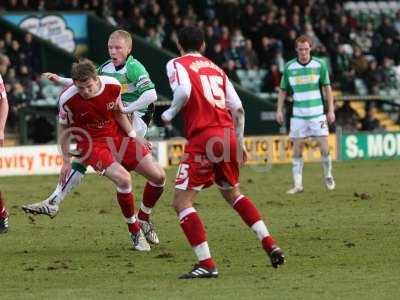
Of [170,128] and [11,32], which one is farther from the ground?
[11,32]

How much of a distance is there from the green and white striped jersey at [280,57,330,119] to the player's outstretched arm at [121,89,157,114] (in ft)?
20.1

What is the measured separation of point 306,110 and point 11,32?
11.3m

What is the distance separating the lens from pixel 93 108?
11.3 metres

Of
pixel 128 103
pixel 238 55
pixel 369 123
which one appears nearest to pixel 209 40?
pixel 238 55

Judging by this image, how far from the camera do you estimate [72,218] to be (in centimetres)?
1497

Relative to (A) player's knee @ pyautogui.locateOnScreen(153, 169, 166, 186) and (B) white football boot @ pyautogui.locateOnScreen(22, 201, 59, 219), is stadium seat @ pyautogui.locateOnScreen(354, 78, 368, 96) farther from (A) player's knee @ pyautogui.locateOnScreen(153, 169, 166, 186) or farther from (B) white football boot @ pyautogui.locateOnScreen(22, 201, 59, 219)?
(B) white football boot @ pyautogui.locateOnScreen(22, 201, 59, 219)

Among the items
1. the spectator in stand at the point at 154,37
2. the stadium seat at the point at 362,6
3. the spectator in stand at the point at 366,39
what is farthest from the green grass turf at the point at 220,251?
the stadium seat at the point at 362,6

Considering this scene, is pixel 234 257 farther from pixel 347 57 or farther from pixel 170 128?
pixel 347 57

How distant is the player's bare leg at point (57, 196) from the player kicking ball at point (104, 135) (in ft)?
0.16

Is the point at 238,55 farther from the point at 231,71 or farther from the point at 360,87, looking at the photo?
the point at 360,87

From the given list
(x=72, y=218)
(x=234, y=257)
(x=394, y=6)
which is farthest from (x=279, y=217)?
(x=394, y=6)

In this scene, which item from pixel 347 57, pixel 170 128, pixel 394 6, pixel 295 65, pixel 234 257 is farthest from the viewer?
pixel 394 6

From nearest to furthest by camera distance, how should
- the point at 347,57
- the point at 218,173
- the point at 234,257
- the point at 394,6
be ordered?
the point at 218,173 < the point at 234,257 < the point at 347,57 < the point at 394,6

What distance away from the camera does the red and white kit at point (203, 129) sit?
9.79 metres
